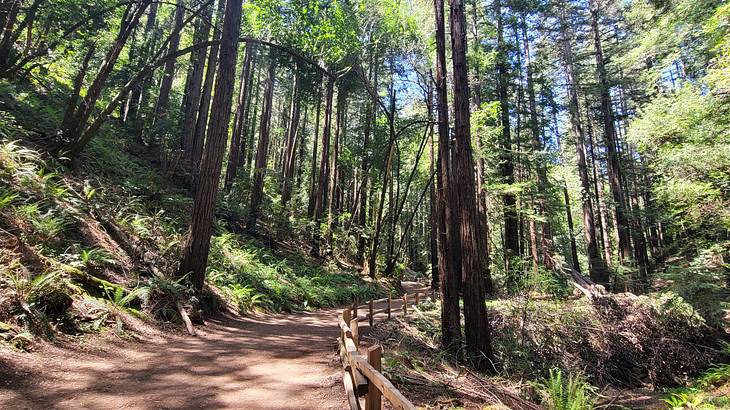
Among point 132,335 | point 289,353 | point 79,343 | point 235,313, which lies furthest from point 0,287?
point 235,313

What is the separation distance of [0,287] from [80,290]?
1241 millimetres

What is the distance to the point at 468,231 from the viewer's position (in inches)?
276

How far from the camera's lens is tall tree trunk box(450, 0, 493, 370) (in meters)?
6.92

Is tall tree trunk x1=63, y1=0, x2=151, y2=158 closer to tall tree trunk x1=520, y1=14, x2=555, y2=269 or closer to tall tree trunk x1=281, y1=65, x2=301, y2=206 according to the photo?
tall tree trunk x1=281, y1=65, x2=301, y2=206

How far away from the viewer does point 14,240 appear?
18.9ft

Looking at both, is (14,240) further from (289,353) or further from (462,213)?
(462,213)

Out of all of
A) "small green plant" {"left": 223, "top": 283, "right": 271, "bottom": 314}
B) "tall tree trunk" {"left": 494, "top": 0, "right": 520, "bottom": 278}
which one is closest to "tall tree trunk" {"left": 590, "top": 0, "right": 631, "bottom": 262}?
"tall tree trunk" {"left": 494, "top": 0, "right": 520, "bottom": 278}

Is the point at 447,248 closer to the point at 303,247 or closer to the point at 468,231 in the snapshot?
the point at 468,231

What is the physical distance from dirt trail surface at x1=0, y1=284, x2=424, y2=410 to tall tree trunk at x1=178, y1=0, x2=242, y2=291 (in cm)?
190

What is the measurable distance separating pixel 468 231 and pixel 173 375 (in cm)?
534

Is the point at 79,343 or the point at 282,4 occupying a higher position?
the point at 282,4

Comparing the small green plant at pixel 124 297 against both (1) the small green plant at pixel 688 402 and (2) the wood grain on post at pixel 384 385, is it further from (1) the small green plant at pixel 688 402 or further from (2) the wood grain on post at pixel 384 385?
(1) the small green plant at pixel 688 402

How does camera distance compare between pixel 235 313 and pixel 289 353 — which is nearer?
pixel 289 353

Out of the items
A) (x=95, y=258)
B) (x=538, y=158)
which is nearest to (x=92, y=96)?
(x=95, y=258)
